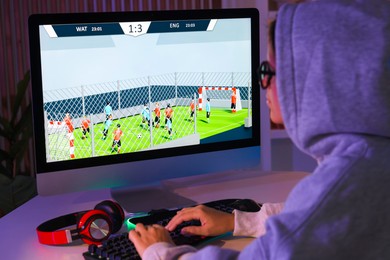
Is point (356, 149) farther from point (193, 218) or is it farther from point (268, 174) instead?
point (268, 174)

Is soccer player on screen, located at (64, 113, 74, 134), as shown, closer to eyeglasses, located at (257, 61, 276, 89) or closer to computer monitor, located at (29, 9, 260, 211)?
computer monitor, located at (29, 9, 260, 211)

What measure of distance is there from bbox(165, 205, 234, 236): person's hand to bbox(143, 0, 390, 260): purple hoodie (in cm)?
46

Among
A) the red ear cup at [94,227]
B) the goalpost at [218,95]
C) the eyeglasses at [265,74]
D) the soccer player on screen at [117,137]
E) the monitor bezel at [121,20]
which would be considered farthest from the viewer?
the goalpost at [218,95]

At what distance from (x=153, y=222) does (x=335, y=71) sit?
69 cm

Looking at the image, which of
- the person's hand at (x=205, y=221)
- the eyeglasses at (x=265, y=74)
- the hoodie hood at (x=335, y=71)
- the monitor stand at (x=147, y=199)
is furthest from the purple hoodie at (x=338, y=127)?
the monitor stand at (x=147, y=199)

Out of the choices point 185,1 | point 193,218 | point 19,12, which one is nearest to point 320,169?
point 193,218

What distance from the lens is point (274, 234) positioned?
2.70ft

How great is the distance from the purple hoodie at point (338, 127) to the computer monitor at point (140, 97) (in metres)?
0.76

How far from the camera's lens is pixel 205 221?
4.40 feet

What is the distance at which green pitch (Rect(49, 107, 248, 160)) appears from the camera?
1519mm

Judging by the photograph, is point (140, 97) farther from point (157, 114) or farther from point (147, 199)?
point (147, 199)

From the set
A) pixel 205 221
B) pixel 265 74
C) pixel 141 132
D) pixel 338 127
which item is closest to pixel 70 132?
pixel 141 132

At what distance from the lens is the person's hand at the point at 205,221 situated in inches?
51.9

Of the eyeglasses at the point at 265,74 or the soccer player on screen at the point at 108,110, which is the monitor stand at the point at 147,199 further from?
the eyeglasses at the point at 265,74
